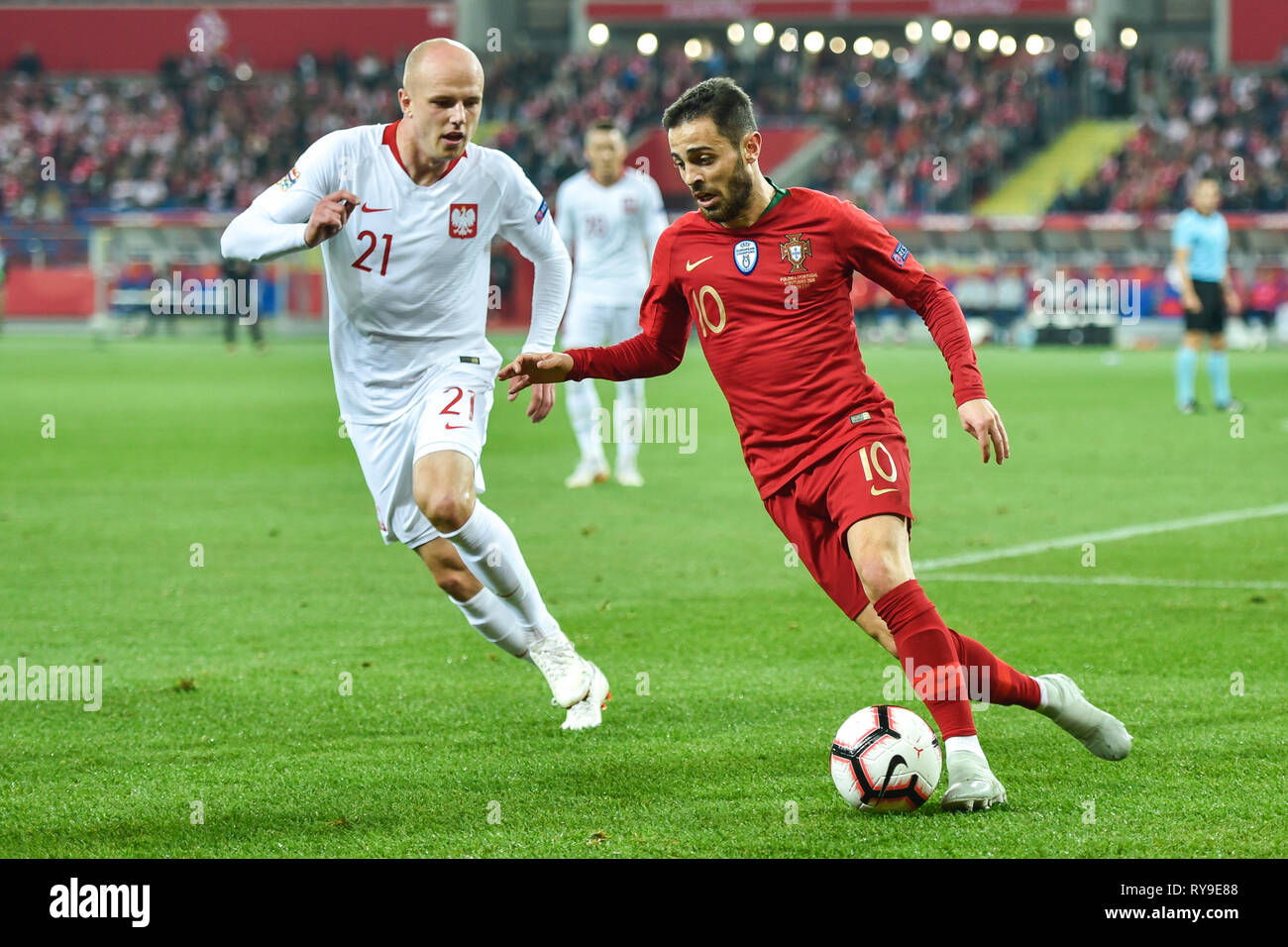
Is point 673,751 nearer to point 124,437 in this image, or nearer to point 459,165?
point 459,165

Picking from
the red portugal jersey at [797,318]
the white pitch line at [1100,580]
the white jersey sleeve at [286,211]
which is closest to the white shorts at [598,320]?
the white pitch line at [1100,580]

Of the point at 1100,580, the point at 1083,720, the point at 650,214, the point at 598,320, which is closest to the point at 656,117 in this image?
the point at 650,214

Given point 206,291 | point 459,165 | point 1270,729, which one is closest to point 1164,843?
point 1270,729

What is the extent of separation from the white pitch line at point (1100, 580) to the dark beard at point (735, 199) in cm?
382

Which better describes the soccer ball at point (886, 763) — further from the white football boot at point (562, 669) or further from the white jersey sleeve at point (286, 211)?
the white jersey sleeve at point (286, 211)

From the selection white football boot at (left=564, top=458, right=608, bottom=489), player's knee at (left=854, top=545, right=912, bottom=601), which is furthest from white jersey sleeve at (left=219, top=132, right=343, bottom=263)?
white football boot at (left=564, top=458, right=608, bottom=489)

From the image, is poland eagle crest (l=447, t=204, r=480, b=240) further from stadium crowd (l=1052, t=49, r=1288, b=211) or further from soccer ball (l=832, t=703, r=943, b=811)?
stadium crowd (l=1052, t=49, r=1288, b=211)

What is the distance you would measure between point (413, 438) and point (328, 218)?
1041 millimetres

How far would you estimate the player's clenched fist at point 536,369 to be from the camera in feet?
16.9

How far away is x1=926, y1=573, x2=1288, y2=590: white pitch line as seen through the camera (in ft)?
26.9

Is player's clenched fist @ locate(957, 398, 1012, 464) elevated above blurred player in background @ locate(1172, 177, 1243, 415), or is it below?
below

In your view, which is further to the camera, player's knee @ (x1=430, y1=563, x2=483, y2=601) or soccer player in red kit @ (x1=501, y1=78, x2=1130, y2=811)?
player's knee @ (x1=430, y1=563, x2=483, y2=601)

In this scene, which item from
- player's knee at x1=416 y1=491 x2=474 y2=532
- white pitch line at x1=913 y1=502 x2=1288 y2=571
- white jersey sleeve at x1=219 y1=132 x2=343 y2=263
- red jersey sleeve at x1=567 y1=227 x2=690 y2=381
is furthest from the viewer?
white pitch line at x1=913 y1=502 x2=1288 y2=571
